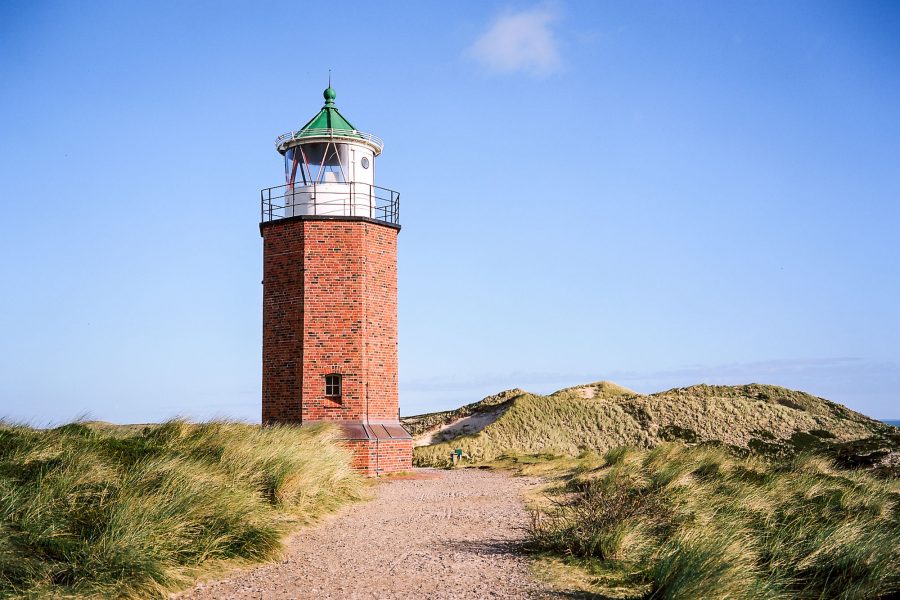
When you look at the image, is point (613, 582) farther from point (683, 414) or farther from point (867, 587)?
point (683, 414)

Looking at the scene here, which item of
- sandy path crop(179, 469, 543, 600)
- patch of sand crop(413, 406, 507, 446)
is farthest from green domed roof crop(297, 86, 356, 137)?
patch of sand crop(413, 406, 507, 446)

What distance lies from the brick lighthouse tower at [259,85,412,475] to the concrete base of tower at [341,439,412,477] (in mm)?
25

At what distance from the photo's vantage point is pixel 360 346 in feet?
64.5

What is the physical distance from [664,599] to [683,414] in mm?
27188

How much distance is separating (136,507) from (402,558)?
111 inches

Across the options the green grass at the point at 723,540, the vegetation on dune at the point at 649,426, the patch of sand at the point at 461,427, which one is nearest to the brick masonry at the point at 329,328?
the green grass at the point at 723,540

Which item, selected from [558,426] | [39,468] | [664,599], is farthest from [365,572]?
[558,426]

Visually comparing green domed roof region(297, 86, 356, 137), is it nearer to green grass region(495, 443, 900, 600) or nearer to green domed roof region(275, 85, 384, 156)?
green domed roof region(275, 85, 384, 156)

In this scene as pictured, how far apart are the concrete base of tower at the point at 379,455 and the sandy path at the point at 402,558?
19.0ft

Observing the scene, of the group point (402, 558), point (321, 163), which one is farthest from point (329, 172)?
point (402, 558)

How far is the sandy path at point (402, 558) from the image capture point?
7328 millimetres

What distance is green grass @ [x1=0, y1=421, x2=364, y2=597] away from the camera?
6938 mm

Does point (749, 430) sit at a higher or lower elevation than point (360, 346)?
lower

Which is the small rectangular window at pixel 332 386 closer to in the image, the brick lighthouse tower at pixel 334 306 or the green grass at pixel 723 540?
the brick lighthouse tower at pixel 334 306
